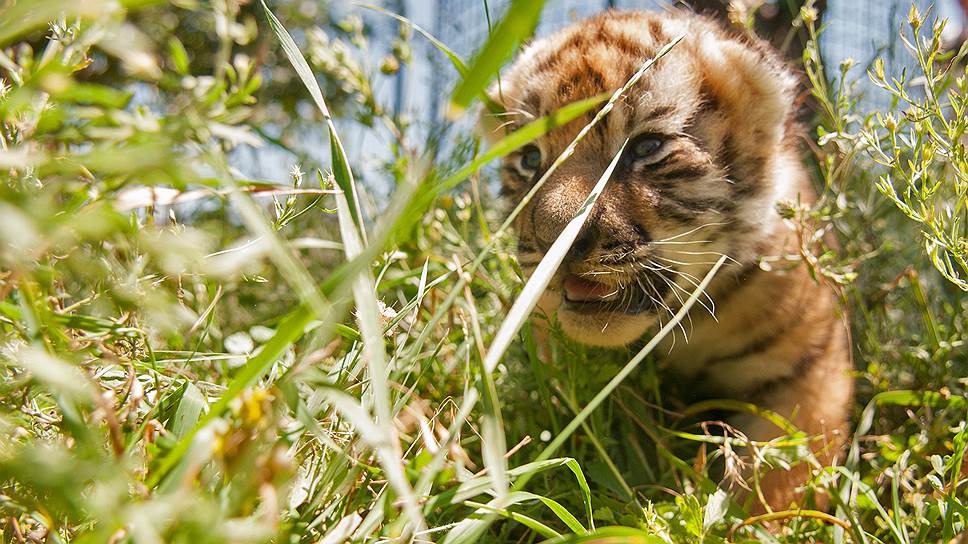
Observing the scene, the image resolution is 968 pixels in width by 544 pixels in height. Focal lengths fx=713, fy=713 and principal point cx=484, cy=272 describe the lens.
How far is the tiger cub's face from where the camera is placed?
140 cm

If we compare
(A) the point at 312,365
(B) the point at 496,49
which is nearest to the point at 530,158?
(A) the point at 312,365

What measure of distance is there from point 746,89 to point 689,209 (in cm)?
37

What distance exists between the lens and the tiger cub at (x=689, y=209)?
4.69 ft

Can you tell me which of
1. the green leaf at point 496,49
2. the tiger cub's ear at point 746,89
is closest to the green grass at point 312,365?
the green leaf at point 496,49

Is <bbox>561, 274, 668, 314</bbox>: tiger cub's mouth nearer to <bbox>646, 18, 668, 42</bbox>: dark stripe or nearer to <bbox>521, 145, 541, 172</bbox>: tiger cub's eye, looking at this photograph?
<bbox>521, 145, 541, 172</bbox>: tiger cub's eye

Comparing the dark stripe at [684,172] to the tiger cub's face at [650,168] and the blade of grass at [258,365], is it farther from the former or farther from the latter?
the blade of grass at [258,365]

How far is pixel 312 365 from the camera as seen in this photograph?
87 centimetres

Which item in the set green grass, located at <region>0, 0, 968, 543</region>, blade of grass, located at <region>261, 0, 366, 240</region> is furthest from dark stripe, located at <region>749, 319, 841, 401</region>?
blade of grass, located at <region>261, 0, 366, 240</region>

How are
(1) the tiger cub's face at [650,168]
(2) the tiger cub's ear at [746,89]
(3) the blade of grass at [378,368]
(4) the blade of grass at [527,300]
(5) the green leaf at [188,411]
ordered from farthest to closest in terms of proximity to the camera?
(2) the tiger cub's ear at [746,89], (1) the tiger cub's face at [650,168], (5) the green leaf at [188,411], (4) the blade of grass at [527,300], (3) the blade of grass at [378,368]

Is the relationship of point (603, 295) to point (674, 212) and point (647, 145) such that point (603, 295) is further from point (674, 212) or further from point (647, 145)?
point (647, 145)

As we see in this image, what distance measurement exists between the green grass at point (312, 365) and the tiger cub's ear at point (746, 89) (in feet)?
0.72

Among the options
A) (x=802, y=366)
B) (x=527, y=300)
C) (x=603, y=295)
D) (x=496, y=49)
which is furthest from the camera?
(x=802, y=366)

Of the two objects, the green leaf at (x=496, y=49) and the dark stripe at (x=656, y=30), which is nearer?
the green leaf at (x=496, y=49)

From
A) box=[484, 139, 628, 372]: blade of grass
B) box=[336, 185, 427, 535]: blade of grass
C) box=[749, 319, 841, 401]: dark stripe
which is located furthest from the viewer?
box=[749, 319, 841, 401]: dark stripe
